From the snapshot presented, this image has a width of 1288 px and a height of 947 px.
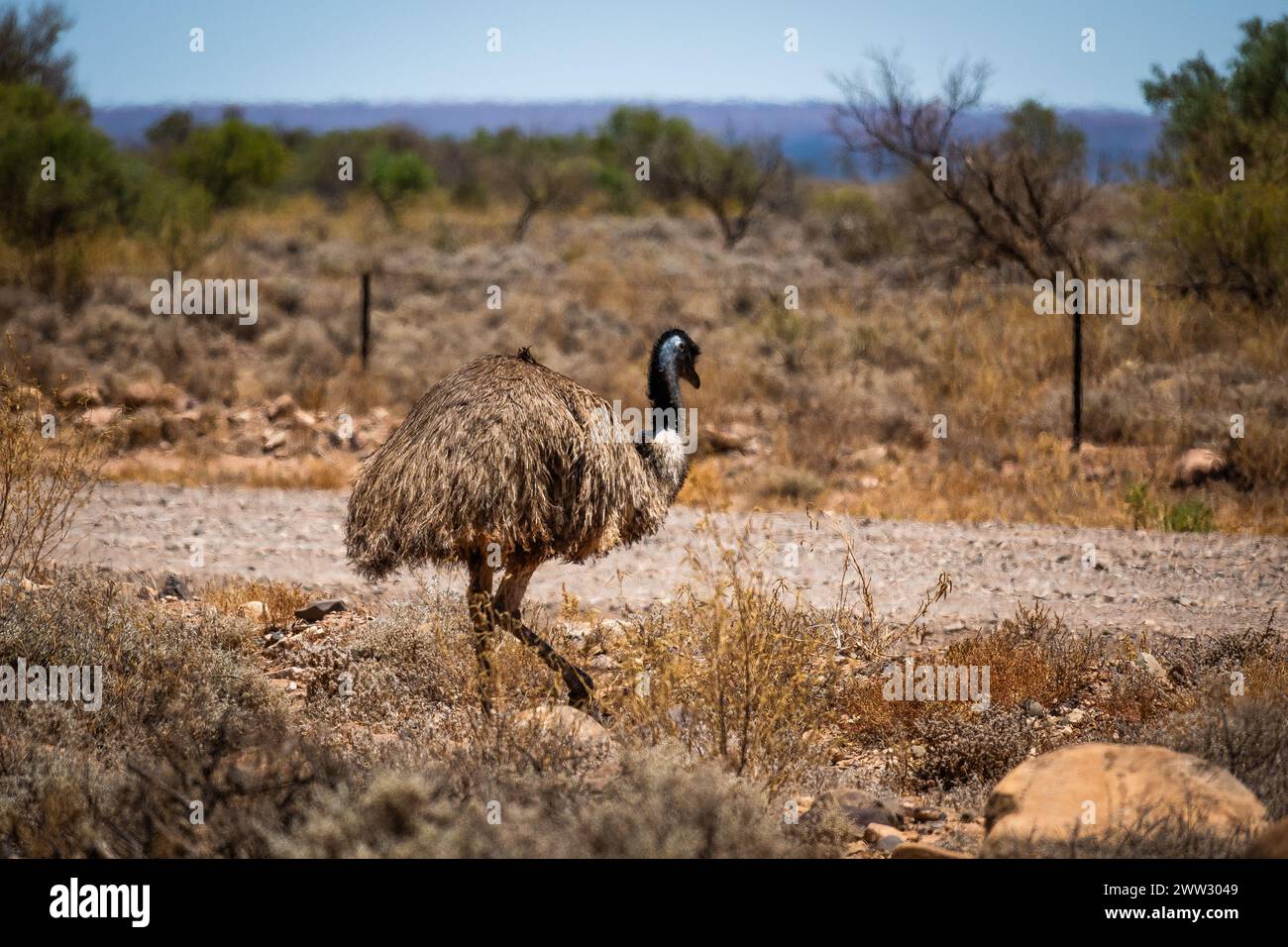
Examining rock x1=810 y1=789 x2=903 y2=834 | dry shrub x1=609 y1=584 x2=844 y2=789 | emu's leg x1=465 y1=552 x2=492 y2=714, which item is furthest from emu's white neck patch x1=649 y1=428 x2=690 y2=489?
rock x1=810 y1=789 x2=903 y2=834

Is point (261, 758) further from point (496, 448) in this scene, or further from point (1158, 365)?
point (1158, 365)

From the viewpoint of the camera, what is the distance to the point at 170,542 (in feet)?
34.6

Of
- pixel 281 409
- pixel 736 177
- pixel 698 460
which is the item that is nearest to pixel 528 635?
pixel 698 460

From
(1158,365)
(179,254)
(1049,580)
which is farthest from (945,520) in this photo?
(179,254)

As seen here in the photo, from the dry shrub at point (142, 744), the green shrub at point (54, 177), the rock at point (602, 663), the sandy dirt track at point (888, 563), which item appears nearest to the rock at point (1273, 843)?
the dry shrub at point (142, 744)

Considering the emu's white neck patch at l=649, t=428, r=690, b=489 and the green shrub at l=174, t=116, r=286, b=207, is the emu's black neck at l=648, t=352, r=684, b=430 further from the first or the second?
the green shrub at l=174, t=116, r=286, b=207

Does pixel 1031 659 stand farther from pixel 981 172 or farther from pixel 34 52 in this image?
pixel 34 52

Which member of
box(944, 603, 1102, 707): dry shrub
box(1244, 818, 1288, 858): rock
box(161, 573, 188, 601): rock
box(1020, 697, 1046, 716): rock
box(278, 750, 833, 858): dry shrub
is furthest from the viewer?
box(161, 573, 188, 601): rock

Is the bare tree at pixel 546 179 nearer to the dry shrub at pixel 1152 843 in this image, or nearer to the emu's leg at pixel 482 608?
the emu's leg at pixel 482 608

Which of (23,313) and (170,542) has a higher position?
(23,313)

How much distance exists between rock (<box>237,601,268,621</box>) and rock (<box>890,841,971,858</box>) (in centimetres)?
497

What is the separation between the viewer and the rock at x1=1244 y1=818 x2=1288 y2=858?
426 cm

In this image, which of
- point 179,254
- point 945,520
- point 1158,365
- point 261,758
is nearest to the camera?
point 261,758

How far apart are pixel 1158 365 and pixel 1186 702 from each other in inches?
373
